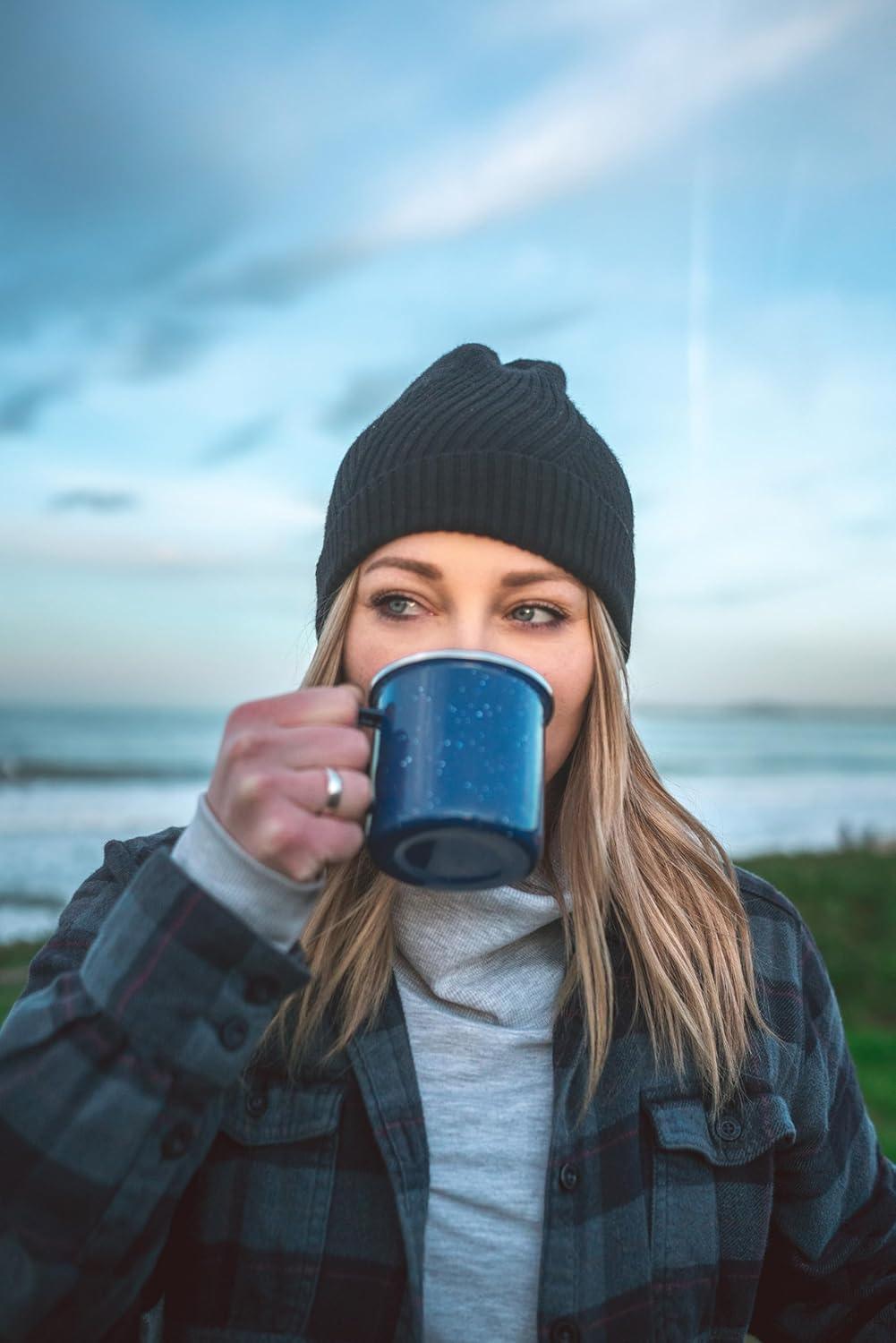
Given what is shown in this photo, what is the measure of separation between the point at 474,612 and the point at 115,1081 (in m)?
0.90

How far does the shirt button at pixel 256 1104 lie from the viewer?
1619mm

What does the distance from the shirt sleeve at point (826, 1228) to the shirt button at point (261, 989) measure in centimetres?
107

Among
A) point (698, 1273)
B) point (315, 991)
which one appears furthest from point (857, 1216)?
point (315, 991)

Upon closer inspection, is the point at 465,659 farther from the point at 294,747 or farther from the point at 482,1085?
the point at 482,1085

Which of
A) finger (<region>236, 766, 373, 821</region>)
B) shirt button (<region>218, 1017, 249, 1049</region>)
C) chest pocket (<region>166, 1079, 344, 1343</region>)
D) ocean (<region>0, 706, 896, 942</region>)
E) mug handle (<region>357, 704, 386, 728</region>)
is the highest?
ocean (<region>0, 706, 896, 942</region>)

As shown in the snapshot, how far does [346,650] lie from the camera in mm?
1877

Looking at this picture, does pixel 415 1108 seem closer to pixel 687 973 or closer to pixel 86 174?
pixel 687 973

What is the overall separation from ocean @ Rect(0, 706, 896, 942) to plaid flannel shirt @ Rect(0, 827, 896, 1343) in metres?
0.62

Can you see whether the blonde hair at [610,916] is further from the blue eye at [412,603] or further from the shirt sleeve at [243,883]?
the shirt sleeve at [243,883]

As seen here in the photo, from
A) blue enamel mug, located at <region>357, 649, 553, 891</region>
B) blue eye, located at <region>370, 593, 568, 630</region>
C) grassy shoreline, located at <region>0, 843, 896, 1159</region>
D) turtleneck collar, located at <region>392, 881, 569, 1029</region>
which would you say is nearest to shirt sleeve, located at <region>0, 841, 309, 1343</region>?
blue enamel mug, located at <region>357, 649, 553, 891</region>

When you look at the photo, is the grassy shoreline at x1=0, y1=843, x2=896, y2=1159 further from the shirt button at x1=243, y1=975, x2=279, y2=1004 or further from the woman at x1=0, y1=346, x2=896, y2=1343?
the shirt button at x1=243, y1=975, x2=279, y2=1004

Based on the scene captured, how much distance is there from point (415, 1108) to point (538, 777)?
2.12ft

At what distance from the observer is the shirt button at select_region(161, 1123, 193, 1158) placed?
4.18 feet

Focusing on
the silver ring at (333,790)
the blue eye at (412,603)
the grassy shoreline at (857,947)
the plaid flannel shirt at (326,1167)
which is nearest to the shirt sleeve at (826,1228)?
the plaid flannel shirt at (326,1167)
